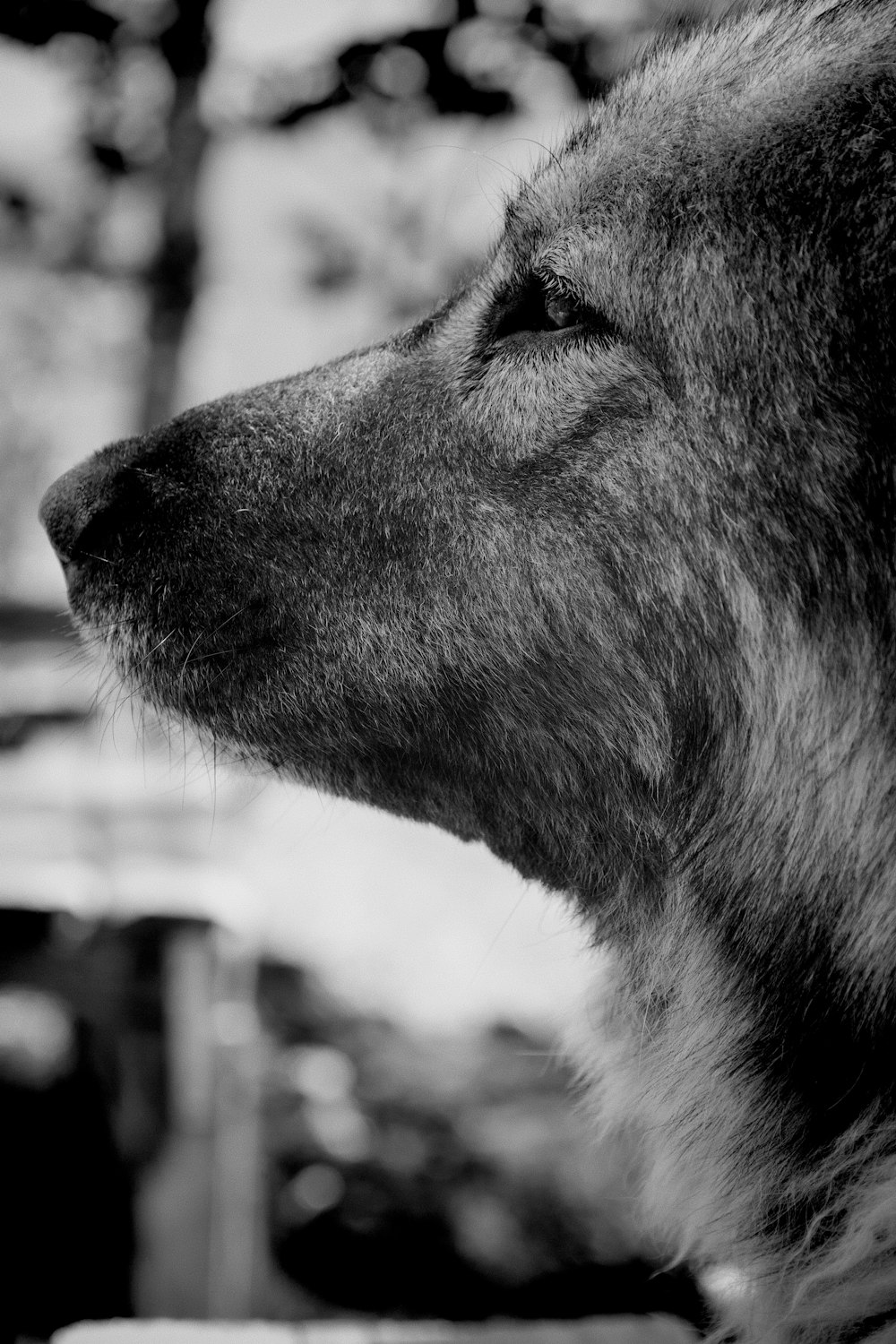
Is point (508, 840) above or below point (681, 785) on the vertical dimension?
below

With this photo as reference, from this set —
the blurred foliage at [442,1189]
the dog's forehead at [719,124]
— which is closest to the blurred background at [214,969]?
the blurred foliage at [442,1189]

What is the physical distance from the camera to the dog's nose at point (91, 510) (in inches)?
61.2

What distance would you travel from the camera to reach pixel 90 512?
1561mm

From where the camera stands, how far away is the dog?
49.0 inches

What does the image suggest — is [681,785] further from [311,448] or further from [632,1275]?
[632,1275]

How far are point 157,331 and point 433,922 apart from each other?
282 cm

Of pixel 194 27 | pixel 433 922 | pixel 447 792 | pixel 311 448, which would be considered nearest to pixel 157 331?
pixel 194 27

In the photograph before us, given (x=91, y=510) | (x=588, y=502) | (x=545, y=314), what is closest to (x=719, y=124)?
(x=545, y=314)

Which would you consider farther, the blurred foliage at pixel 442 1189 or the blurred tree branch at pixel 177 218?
the blurred tree branch at pixel 177 218

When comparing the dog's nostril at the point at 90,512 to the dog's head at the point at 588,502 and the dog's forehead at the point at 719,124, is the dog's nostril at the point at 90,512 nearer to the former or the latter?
the dog's head at the point at 588,502

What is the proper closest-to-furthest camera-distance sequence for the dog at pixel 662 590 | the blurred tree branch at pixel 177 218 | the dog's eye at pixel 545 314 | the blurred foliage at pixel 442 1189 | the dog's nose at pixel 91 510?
the dog at pixel 662 590, the dog's eye at pixel 545 314, the dog's nose at pixel 91 510, the blurred foliage at pixel 442 1189, the blurred tree branch at pixel 177 218

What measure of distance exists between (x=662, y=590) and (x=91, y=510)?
804mm

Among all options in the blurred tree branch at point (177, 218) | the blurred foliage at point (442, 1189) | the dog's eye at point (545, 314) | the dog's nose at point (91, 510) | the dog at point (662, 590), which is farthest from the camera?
the blurred tree branch at point (177, 218)

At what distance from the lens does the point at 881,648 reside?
1.21m
